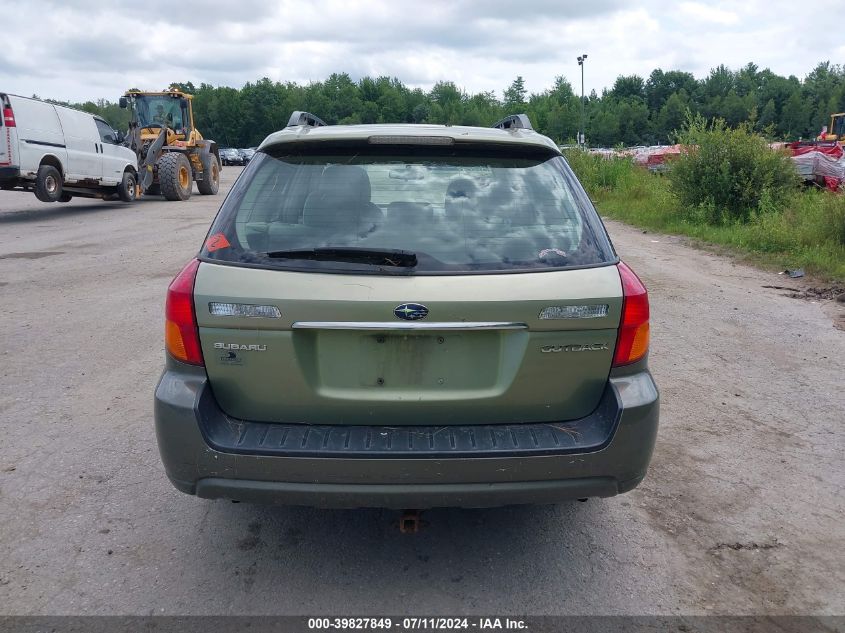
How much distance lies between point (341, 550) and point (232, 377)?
3.24 feet

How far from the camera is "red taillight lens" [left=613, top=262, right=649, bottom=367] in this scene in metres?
2.76

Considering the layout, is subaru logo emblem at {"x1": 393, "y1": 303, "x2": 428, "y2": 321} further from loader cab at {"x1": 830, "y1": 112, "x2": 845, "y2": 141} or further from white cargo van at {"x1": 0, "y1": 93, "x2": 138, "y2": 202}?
loader cab at {"x1": 830, "y1": 112, "x2": 845, "y2": 141}

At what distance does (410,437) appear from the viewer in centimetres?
268

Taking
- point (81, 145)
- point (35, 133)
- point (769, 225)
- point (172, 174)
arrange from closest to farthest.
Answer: point (769, 225), point (35, 133), point (81, 145), point (172, 174)

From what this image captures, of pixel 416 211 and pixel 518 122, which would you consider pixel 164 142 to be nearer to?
pixel 518 122

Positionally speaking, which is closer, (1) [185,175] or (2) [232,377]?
(2) [232,377]

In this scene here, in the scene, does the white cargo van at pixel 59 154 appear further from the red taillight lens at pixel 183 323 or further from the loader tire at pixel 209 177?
the red taillight lens at pixel 183 323

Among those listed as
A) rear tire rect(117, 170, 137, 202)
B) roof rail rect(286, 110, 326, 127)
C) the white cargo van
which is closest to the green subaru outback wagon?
roof rail rect(286, 110, 326, 127)

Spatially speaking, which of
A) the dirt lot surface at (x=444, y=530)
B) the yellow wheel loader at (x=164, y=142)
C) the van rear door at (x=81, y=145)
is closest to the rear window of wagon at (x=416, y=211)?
the dirt lot surface at (x=444, y=530)

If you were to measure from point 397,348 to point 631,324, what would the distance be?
923 millimetres

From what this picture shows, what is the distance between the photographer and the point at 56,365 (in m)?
5.70

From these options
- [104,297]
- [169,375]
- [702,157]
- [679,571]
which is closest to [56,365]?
[104,297]

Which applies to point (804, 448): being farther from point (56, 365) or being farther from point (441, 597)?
point (56, 365)

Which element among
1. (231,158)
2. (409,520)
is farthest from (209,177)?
(231,158)
